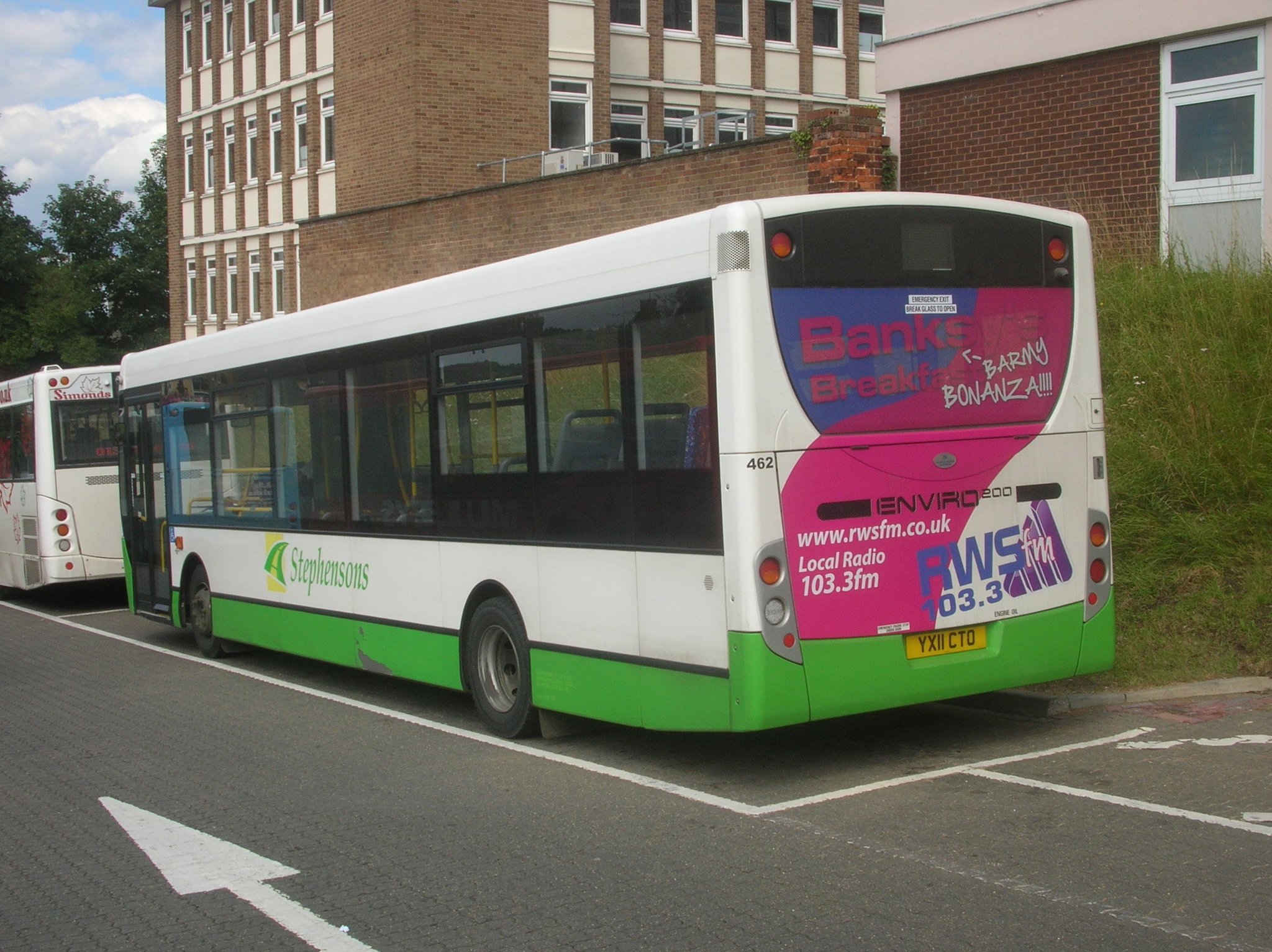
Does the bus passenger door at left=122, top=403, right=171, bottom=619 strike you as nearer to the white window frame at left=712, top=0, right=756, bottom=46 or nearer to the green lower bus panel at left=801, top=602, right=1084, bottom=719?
the green lower bus panel at left=801, top=602, right=1084, bottom=719

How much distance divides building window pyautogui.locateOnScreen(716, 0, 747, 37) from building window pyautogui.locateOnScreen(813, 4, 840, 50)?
98.3 inches

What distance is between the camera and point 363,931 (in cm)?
501

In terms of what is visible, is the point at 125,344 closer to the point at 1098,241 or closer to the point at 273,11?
the point at 273,11

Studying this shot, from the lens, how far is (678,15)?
37.0 meters

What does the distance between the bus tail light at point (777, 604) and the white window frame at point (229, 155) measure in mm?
40165

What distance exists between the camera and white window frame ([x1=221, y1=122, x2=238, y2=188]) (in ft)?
143

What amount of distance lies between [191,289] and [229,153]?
5084 millimetres

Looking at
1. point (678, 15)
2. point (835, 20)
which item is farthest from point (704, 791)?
point (835, 20)

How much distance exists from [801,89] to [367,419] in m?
31.9

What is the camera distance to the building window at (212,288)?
45.2m

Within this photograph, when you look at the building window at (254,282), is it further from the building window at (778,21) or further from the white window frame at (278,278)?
the building window at (778,21)

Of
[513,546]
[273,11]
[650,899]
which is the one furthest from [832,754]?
[273,11]

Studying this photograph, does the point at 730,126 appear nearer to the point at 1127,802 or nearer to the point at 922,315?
the point at 922,315

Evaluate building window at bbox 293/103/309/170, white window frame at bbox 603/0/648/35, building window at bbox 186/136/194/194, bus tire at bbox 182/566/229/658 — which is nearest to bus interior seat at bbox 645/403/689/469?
bus tire at bbox 182/566/229/658
